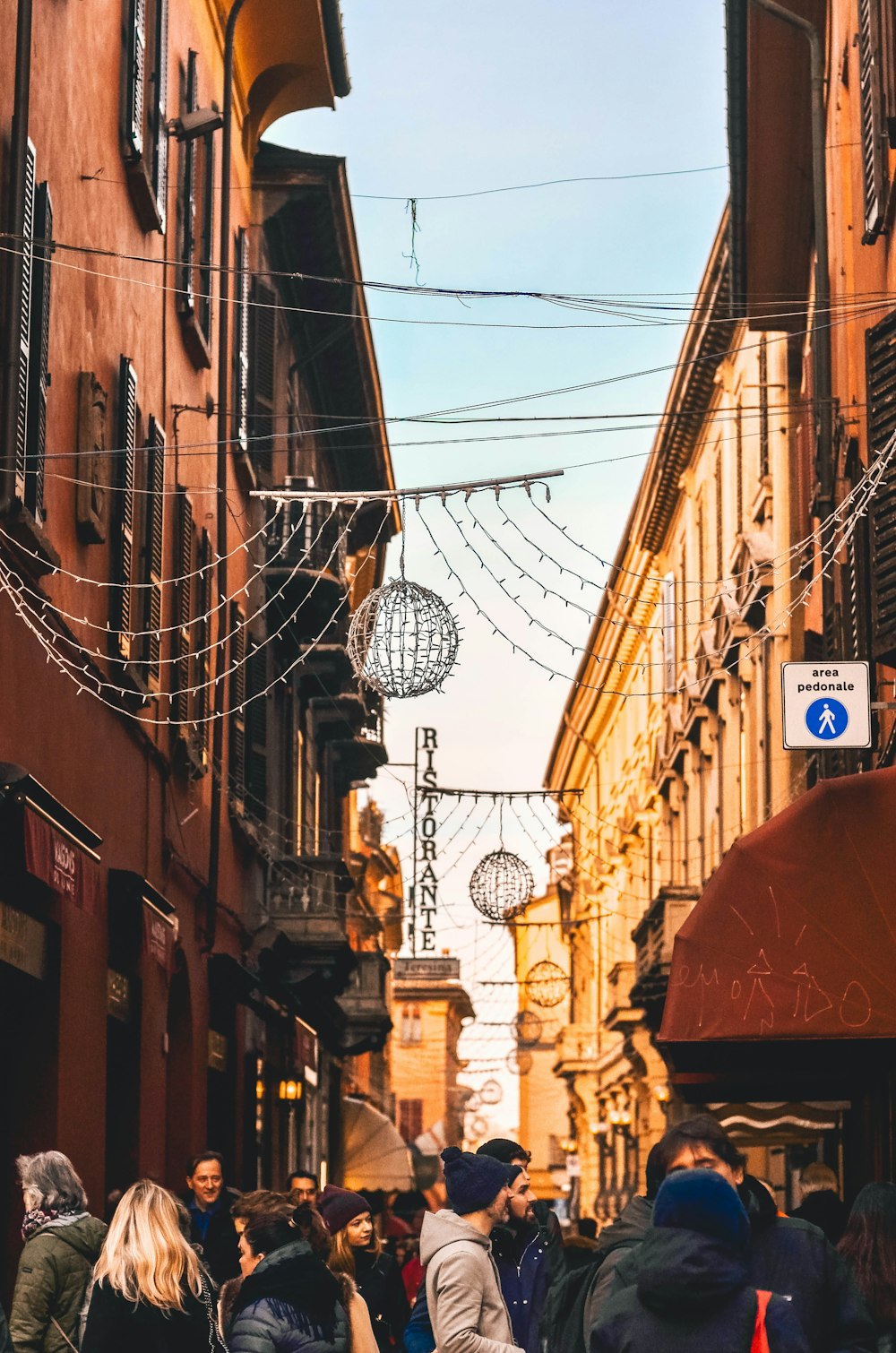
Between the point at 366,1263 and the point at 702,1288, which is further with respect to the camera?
the point at 366,1263

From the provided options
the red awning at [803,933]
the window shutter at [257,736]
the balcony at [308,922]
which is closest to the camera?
the red awning at [803,933]

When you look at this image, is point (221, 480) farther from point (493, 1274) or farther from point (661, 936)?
point (493, 1274)

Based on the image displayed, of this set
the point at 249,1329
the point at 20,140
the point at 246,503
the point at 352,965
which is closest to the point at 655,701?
the point at 352,965

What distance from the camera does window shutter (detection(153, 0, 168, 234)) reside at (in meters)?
18.2

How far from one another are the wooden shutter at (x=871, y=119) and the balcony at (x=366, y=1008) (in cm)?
2302

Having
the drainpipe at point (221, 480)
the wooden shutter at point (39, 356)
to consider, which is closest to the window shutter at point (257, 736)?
the drainpipe at point (221, 480)

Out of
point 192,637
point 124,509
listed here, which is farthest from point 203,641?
point 124,509

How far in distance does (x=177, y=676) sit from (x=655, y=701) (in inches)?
967

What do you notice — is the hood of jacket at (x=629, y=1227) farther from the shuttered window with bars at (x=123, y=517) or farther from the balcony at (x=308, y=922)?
the balcony at (x=308, y=922)

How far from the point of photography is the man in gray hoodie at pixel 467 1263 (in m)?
7.41

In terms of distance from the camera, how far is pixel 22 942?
1319 centimetres

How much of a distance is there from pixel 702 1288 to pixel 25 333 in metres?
9.20

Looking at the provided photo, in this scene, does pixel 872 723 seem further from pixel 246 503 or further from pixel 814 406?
pixel 246 503

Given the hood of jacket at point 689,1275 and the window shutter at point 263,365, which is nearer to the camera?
the hood of jacket at point 689,1275
